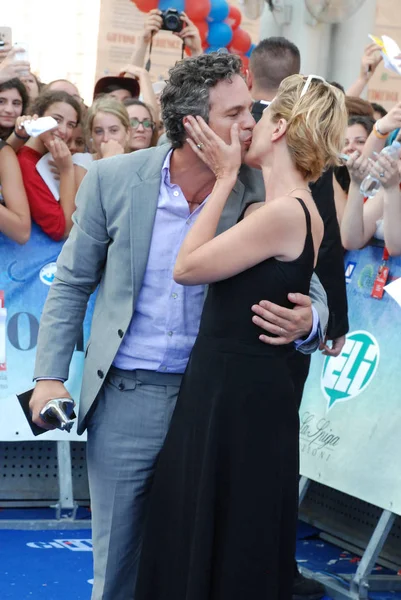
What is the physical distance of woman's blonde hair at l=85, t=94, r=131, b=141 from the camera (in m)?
6.02

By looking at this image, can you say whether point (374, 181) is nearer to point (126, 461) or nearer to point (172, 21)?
point (126, 461)

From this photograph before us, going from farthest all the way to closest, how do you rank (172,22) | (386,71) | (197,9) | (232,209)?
1. (386,71)
2. (197,9)
3. (172,22)
4. (232,209)

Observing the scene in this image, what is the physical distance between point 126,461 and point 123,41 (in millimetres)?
8972

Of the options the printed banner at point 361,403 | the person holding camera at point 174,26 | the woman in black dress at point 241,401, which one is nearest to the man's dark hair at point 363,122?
the printed banner at point 361,403

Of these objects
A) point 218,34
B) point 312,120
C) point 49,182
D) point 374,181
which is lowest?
point 49,182

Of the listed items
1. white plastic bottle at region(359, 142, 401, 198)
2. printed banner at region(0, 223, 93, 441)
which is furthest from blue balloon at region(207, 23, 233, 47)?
white plastic bottle at region(359, 142, 401, 198)

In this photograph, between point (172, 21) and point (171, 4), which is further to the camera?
point (171, 4)

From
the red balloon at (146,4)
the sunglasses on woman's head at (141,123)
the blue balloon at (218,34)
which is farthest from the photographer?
the blue balloon at (218,34)

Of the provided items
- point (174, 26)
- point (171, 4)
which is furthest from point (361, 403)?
point (171, 4)

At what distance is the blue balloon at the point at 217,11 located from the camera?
9.41 metres

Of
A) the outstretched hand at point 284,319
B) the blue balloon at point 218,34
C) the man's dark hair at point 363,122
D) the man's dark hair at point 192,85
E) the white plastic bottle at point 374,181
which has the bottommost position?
the outstretched hand at point 284,319

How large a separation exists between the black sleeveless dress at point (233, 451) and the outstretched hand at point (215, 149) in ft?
→ 0.90

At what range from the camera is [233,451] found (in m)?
2.90

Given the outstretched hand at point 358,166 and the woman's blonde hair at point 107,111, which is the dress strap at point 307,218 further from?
the woman's blonde hair at point 107,111
